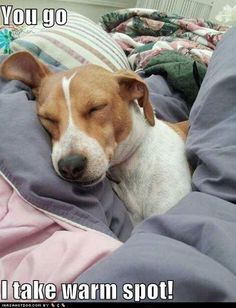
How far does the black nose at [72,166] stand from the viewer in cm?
81

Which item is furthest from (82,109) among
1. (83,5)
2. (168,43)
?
(83,5)

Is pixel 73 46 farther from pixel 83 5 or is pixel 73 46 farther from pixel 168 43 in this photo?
pixel 83 5

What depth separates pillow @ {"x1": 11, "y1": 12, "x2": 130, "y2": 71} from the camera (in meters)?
1.32

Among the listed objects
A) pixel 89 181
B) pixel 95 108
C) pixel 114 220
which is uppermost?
pixel 95 108

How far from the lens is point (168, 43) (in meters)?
1.75

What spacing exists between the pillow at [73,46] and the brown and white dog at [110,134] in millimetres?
325

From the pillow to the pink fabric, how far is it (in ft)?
2.07

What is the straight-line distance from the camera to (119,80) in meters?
1.00

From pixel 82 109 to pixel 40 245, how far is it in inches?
12.6

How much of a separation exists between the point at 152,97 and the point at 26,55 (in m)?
0.52

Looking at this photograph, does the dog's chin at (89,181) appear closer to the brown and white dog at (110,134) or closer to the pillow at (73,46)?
the brown and white dog at (110,134)

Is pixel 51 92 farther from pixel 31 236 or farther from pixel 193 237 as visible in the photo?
pixel 193 237

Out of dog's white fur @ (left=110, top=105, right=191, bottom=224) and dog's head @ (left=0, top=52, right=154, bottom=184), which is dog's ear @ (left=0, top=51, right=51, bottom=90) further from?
dog's white fur @ (left=110, top=105, right=191, bottom=224)

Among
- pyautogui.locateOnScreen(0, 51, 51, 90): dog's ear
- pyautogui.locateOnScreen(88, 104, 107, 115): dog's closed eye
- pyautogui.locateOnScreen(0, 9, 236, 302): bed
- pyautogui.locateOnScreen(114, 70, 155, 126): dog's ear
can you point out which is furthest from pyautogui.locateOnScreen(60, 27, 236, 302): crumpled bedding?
pyautogui.locateOnScreen(0, 51, 51, 90): dog's ear
